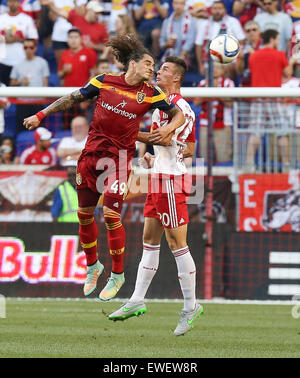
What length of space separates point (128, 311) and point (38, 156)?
255 inches

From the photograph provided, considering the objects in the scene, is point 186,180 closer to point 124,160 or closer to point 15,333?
point 124,160

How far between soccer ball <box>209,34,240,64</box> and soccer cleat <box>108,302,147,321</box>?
313 centimetres

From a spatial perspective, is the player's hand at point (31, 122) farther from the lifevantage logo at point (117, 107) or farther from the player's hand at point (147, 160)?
the player's hand at point (147, 160)

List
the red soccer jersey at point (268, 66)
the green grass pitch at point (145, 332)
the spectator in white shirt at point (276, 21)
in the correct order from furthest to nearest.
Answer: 1. the spectator in white shirt at point (276, 21)
2. the red soccer jersey at point (268, 66)
3. the green grass pitch at point (145, 332)

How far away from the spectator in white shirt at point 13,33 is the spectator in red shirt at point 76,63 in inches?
A: 34.1

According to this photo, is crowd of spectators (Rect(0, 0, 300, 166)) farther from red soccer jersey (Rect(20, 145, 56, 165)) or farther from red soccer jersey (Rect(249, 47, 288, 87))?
red soccer jersey (Rect(20, 145, 56, 165))

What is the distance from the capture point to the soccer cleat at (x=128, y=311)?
32.9 ft

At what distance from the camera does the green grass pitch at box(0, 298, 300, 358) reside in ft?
29.1

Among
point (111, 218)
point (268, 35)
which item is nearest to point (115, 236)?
Answer: point (111, 218)

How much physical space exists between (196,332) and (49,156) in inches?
243

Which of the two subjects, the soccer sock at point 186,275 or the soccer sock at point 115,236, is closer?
the soccer sock at point 115,236

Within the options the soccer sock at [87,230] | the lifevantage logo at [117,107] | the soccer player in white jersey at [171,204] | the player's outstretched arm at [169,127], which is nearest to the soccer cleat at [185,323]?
the soccer player in white jersey at [171,204]
